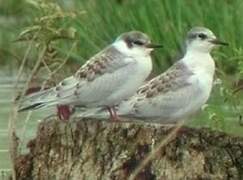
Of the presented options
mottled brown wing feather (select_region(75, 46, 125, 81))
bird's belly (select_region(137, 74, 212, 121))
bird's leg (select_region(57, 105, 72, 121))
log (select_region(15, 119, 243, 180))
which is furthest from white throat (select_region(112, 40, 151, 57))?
log (select_region(15, 119, 243, 180))

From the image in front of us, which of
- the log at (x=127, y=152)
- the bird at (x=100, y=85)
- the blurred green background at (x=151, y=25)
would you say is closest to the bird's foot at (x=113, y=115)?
the bird at (x=100, y=85)

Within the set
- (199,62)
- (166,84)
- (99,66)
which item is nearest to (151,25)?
(199,62)

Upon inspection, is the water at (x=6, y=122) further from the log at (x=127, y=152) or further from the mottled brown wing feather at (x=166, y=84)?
the mottled brown wing feather at (x=166, y=84)

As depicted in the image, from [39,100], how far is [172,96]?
0.96 m

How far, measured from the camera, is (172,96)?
421 inches

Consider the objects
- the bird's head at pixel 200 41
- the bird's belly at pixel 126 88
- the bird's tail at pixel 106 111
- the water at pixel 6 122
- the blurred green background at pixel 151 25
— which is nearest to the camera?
the bird's belly at pixel 126 88

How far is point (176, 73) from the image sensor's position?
10719mm

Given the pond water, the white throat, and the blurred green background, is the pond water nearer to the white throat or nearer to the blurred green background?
the blurred green background

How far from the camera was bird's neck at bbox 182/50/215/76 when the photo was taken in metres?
10.8

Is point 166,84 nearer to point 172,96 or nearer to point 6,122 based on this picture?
point 172,96

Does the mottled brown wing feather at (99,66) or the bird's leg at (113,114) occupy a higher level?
the mottled brown wing feather at (99,66)

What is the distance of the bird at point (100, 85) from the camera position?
1038 centimetres

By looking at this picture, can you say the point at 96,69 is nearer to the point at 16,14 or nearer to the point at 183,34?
the point at 183,34

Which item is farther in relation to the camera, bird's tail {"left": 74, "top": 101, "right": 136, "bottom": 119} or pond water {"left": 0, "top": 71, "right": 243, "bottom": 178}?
pond water {"left": 0, "top": 71, "right": 243, "bottom": 178}
